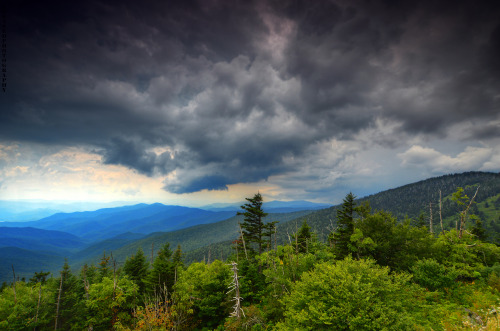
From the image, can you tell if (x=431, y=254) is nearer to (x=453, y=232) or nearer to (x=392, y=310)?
(x=453, y=232)

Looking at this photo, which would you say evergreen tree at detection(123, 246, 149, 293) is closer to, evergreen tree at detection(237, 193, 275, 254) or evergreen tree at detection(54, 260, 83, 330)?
evergreen tree at detection(54, 260, 83, 330)

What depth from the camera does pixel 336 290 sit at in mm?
13406

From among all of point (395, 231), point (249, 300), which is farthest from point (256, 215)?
point (395, 231)

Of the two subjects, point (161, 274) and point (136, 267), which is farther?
point (136, 267)

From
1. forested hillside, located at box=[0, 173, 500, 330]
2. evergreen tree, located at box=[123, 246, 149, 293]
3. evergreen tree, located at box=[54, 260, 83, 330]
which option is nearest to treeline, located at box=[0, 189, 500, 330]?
forested hillside, located at box=[0, 173, 500, 330]

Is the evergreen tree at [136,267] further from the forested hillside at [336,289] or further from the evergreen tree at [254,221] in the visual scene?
the evergreen tree at [254,221]

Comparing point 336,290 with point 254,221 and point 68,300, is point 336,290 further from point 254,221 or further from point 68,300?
point 68,300

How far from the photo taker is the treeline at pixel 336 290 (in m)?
13.2

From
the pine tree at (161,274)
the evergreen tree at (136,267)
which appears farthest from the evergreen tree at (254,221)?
the evergreen tree at (136,267)

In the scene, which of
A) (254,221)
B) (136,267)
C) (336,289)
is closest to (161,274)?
(254,221)

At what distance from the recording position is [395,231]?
81.7ft

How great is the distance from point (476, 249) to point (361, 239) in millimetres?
13387

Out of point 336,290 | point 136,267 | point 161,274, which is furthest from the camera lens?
point 136,267

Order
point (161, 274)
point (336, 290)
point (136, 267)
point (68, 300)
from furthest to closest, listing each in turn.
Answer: point (136, 267) → point (68, 300) → point (161, 274) → point (336, 290)
